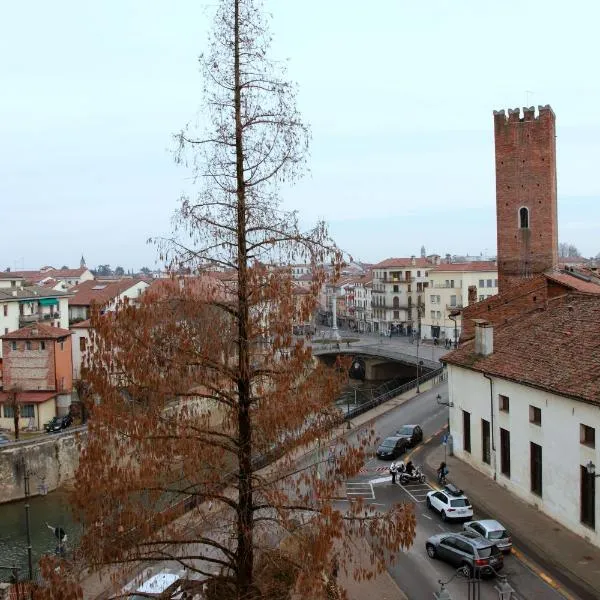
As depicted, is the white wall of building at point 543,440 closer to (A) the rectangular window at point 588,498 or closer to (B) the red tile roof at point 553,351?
(A) the rectangular window at point 588,498

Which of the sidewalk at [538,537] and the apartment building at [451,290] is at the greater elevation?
the apartment building at [451,290]

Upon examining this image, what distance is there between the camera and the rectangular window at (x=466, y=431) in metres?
32.0

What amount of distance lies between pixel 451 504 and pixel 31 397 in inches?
1218

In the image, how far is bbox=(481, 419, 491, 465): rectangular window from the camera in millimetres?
29734

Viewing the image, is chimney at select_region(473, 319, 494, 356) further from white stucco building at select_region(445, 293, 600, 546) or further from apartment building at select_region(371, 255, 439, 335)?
apartment building at select_region(371, 255, 439, 335)

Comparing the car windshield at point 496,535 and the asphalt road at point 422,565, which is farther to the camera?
the car windshield at point 496,535

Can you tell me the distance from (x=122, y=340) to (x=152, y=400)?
105 cm

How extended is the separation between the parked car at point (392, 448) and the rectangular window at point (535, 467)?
10.0 m

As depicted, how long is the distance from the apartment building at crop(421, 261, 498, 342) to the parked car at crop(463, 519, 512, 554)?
68.9 m

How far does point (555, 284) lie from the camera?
35219 mm

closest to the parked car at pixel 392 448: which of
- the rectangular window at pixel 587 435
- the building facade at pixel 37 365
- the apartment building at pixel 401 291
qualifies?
the rectangular window at pixel 587 435

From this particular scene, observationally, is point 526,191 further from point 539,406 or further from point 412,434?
point 539,406

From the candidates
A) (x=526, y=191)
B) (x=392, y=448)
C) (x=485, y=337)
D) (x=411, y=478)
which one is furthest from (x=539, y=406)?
(x=526, y=191)

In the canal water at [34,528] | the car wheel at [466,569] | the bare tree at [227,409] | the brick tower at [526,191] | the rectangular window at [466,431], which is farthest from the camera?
the brick tower at [526,191]
